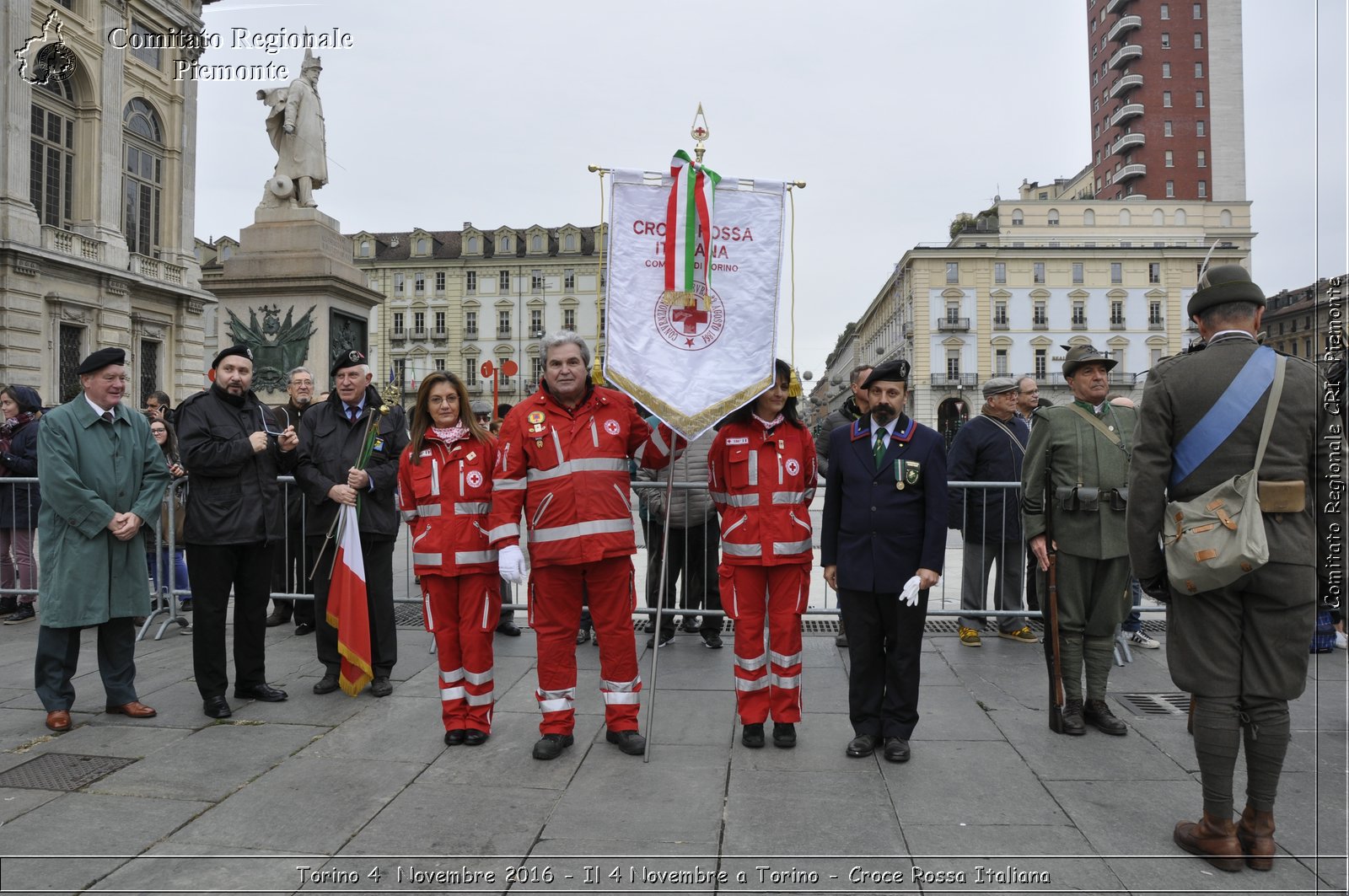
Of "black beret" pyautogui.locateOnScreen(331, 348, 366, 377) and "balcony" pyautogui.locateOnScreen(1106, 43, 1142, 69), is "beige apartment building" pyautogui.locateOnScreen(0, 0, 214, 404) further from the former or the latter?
"balcony" pyautogui.locateOnScreen(1106, 43, 1142, 69)

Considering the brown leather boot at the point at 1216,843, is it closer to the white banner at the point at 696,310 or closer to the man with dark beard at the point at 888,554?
the man with dark beard at the point at 888,554

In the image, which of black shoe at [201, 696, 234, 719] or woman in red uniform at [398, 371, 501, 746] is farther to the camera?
black shoe at [201, 696, 234, 719]

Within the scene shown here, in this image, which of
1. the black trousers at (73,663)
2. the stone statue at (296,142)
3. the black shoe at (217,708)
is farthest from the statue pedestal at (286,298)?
the black shoe at (217,708)

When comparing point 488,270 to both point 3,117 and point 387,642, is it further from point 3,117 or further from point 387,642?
point 387,642

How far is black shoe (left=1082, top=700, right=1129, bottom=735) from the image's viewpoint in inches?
→ 191

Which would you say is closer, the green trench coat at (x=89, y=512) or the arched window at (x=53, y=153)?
the green trench coat at (x=89, y=512)

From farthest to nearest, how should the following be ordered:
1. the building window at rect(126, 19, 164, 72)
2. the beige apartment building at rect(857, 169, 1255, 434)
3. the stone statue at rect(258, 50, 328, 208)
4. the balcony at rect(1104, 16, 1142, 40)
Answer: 1. the balcony at rect(1104, 16, 1142, 40)
2. the beige apartment building at rect(857, 169, 1255, 434)
3. the building window at rect(126, 19, 164, 72)
4. the stone statue at rect(258, 50, 328, 208)

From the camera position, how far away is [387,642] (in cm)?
584

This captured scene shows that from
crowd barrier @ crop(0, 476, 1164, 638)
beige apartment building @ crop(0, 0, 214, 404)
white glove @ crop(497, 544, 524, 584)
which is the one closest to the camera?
white glove @ crop(497, 544, 524, 584)

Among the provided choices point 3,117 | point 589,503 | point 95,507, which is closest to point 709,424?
point 589,503

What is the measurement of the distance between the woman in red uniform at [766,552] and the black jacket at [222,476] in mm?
2830

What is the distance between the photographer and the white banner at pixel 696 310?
4.71 meters

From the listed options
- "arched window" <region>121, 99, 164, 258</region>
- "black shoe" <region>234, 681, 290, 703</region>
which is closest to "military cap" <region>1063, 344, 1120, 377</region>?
"black shoe" <region>234, 681, 290, 703</region>

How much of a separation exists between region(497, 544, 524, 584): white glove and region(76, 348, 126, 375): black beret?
2536 millimetres
